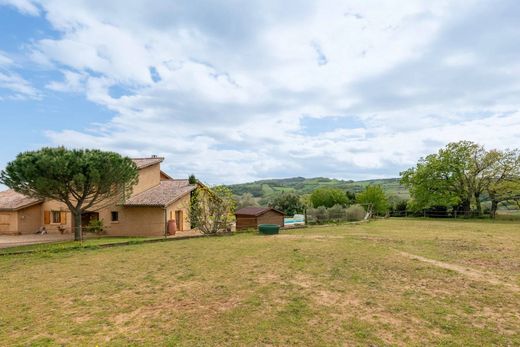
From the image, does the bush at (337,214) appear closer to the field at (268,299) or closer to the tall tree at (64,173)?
the field at (268,299)

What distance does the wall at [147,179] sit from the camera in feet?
89.6

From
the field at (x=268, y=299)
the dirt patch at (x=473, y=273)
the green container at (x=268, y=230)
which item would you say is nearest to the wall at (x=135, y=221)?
the green container at (x=268, y=230)

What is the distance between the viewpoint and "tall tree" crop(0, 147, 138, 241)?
18.8 m

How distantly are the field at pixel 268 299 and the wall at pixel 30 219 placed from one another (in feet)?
47.6

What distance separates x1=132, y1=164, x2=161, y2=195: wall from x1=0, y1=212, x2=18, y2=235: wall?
9.70 metres

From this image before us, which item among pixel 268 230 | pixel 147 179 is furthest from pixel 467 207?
pixel 147 179

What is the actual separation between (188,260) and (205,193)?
35.8 ft

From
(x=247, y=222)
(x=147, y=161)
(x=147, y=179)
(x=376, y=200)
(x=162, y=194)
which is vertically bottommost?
(x=247, y=222)

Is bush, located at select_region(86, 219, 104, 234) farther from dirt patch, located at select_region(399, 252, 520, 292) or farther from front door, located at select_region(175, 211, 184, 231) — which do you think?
dirt patch, located at select_region(399, 252, 520, 292)

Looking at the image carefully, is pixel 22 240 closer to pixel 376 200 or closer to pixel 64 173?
pixel 64 173

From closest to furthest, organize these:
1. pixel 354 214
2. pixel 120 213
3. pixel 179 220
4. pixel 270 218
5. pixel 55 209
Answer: pixel 120 213 → pixel 55 209 → pixel 179 220 → pixel 270 218 → pixel 354 214

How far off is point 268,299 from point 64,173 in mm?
16842

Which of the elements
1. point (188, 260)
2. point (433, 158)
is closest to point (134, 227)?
point (188, 260)

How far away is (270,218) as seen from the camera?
2991 centimetres
